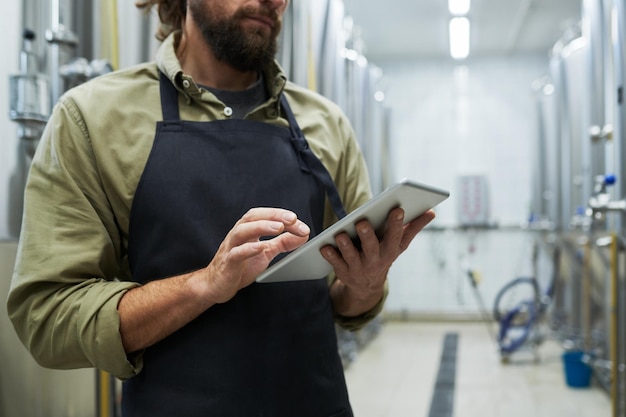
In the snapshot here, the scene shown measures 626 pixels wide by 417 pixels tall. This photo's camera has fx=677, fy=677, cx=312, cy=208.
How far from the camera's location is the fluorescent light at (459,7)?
22.5 ft

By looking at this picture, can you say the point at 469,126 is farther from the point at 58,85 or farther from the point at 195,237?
the point at 195,237

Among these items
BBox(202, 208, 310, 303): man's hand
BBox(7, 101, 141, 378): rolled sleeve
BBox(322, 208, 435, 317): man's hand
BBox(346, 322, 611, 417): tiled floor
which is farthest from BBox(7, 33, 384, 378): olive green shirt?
BBox(346, 322, 611, 417): tiled floor

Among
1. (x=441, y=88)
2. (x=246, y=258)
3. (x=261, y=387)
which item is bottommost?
(x=261, y=387)

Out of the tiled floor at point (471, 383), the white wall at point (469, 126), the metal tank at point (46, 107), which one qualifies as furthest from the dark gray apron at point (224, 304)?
the white wall at point (469, 126)

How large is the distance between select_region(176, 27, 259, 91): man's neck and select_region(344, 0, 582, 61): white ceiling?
5921 mm

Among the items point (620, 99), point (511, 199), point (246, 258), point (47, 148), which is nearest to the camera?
point (246, 258)

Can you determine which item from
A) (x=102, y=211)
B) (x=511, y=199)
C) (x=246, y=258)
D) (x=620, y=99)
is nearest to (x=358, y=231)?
(x=246, y=258)

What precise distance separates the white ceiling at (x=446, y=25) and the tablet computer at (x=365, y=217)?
6274 mm

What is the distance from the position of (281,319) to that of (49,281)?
0.41 metres

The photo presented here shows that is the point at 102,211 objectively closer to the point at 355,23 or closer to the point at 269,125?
the point at 269,125

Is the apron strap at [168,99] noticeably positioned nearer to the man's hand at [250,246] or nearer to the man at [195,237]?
the man at [195,237]

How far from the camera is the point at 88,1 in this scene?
2178mm

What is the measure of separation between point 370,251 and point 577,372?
4395 millimetres

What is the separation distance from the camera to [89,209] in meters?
1.15
